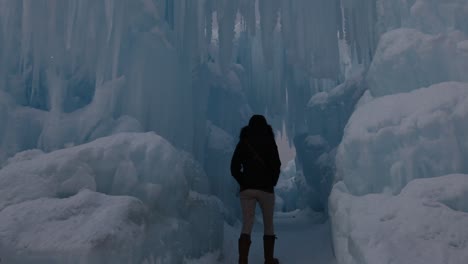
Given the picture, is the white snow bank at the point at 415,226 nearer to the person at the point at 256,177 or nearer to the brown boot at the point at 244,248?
the person at the point at 256,177

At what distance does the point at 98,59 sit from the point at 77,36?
2.13 feet

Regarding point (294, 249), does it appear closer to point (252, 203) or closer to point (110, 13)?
point (252, 203)

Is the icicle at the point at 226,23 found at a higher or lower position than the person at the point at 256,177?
higher

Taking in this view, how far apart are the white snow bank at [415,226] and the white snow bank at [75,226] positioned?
7.78ft

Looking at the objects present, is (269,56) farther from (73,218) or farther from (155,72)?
(73,218)

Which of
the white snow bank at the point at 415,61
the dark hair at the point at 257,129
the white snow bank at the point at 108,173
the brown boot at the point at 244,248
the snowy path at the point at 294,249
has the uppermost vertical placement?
the white snow bank at the point at 415,61

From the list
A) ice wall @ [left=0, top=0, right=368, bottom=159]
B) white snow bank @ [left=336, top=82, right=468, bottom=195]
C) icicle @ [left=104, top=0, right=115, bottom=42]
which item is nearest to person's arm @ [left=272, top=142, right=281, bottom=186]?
white snow bank @ [left=336, top=82, right=468, bottom=195]

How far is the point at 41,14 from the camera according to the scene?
7969 millimetres

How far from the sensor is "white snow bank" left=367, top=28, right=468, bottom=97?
5633mm

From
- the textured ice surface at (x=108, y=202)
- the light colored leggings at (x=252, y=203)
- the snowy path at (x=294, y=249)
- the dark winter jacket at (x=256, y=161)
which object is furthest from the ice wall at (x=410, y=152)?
the textured ice surface at (x=108, y=202)

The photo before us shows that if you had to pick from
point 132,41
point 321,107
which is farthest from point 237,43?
point 132,41

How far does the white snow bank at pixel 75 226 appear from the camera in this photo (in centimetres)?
390

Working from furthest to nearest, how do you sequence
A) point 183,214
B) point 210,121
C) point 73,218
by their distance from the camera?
point 210,121
point 183,214
point 73,218

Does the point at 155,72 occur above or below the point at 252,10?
below
